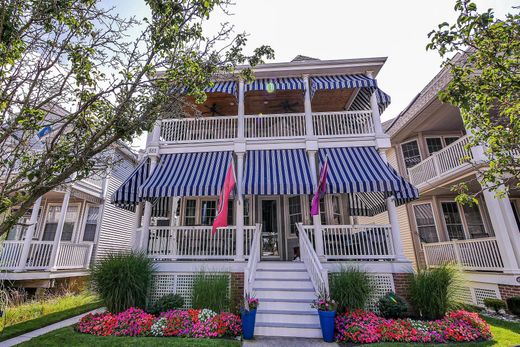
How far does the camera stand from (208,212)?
12375 mm

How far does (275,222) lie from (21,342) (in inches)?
348

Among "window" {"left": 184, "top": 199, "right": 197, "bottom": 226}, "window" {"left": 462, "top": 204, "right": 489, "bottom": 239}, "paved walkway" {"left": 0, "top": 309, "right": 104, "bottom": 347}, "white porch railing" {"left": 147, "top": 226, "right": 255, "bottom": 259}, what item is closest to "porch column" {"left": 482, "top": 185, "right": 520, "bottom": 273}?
"window" {"left": 462, "top": 204, "right": 489, "bottom": 239}

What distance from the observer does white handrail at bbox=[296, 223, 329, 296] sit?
7102mm

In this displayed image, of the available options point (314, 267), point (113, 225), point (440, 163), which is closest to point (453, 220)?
point (440, 163)

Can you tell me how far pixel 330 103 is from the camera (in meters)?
13.1

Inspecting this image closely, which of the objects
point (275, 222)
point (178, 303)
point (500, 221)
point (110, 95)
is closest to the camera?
point (110, 95)

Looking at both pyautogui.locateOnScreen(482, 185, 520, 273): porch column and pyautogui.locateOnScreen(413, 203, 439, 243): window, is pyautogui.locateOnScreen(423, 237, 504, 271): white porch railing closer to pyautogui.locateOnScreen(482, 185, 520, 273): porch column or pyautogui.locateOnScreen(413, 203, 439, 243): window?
pyautogui.locateOnScreen(482, 185, 520, 273): porch column

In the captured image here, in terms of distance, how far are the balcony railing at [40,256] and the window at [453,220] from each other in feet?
64.4

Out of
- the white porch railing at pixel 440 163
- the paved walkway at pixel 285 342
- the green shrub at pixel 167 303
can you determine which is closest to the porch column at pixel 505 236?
the white porch railing at pixel 440 163

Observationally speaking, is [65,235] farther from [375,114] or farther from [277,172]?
[375,114]

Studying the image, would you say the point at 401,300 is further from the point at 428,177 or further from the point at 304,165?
the point at 428,177

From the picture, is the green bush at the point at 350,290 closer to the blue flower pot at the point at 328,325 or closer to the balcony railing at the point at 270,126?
the blue flower pot at the point at 328,325

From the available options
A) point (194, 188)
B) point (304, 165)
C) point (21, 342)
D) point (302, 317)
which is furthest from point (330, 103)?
point (21, 342)

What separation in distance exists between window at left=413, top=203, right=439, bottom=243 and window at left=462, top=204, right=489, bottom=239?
152 centimetres
